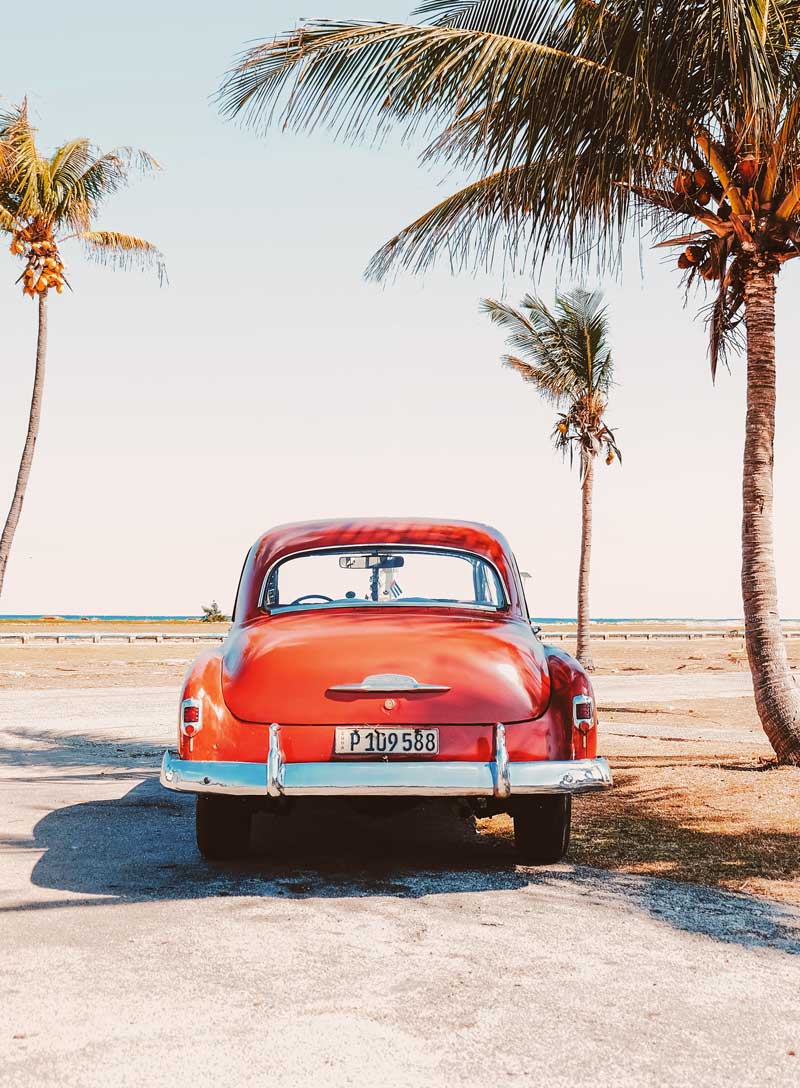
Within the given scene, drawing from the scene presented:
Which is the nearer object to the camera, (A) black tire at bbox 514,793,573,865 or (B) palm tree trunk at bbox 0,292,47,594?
(A) black tire at bbox 514,793,573,865

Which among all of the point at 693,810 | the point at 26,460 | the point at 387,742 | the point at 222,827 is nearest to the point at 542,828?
the point at 387,742

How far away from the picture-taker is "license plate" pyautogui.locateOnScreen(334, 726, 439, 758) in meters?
5.45

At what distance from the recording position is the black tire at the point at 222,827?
5914 millimetres

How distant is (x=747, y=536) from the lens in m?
9.60

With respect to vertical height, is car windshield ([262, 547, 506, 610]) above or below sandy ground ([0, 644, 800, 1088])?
above

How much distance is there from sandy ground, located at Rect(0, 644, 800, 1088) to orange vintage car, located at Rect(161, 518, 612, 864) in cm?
51

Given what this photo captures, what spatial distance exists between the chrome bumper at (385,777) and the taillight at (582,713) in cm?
22

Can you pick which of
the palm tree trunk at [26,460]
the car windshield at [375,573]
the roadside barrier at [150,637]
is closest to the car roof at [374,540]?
the car windshield at [375,573]

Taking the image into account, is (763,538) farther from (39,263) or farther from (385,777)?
(39,263)

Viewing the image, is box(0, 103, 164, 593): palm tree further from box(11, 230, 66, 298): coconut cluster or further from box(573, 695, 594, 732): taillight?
box(573, 695, 594, 732): taillight

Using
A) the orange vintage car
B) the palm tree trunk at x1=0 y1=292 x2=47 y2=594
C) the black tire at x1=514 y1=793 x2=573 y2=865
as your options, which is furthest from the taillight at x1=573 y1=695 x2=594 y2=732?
the palm tree trunk at x1=0 y1=292 x2=47 y2=594

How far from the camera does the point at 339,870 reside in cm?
596

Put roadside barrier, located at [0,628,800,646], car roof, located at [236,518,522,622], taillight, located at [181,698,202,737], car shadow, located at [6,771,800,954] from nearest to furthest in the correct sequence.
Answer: car shadow, located at [6,771,800,954] → taillight, located at [181,698,202,737] → car roof, located at [236,518,522,622] → roadside barrier, located at [0,628,800,646]

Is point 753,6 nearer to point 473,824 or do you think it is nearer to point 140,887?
point 473,824
